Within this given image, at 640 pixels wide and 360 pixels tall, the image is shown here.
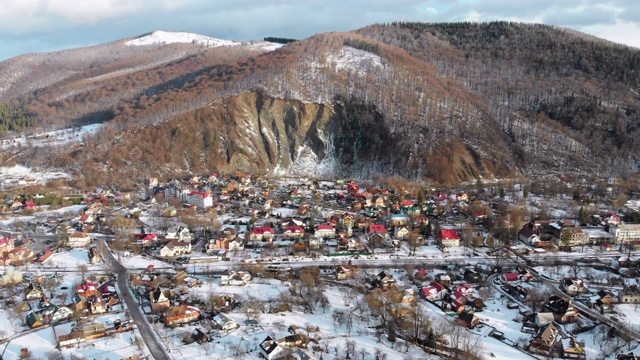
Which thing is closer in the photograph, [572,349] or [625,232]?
[572,349]

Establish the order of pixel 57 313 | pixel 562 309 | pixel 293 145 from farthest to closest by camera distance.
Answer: pixel 293 145, pixel 562 309, pixel 57 313

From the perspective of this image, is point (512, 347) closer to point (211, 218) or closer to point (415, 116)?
point (211, 218)

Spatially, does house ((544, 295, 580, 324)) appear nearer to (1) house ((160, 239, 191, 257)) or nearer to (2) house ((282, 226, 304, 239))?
(2) house ((282, 226, 304, 239))

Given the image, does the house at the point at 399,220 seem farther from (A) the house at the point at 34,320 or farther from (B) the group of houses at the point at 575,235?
(A) the house at the point at 34,320

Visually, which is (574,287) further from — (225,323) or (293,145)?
(293,145)

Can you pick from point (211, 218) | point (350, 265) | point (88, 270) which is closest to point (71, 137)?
point (211, 218)

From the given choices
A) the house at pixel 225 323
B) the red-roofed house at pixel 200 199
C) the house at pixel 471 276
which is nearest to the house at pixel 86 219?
the red-roofed house at pixel 200 199

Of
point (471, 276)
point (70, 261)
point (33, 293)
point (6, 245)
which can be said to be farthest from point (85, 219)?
point (471, 276)
